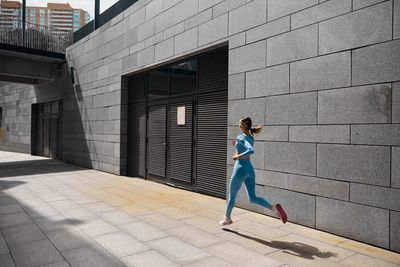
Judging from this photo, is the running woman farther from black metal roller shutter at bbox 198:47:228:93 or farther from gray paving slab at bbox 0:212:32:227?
gray paving slab at bbox 0:212:32:227

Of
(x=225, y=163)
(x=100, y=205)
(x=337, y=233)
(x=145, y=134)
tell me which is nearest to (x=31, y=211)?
(x=100, y=205)

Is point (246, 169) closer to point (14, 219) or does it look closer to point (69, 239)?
point (69, 239)

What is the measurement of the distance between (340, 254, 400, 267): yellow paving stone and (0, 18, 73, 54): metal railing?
16.5 m

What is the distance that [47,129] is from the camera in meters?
19.8

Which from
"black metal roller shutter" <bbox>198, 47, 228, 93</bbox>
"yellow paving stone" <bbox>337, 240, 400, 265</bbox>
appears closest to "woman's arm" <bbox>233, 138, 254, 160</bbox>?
"yellow paving stone" <bbox>337, 240, 400, 265</bbox>

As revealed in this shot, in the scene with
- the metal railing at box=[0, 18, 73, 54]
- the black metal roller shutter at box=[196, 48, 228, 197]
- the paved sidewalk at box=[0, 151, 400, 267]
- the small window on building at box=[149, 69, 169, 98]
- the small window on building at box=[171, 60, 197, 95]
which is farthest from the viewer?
the metal railing at box=[0, 18, 73, 54]

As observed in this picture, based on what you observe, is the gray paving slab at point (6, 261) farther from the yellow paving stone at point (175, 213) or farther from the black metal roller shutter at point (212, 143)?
the black metal roller shutter at point (212, 143)

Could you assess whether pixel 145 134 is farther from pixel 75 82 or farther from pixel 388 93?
→ pixel 388 93

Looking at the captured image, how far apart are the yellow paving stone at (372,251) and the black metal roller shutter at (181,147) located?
4.92 m

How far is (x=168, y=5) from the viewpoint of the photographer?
9.64m

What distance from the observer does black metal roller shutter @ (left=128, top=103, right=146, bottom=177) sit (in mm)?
11422

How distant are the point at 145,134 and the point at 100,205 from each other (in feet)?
14.0

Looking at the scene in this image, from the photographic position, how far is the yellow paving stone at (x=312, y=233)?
506 centimetres

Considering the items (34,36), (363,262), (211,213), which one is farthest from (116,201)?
(34,36)
